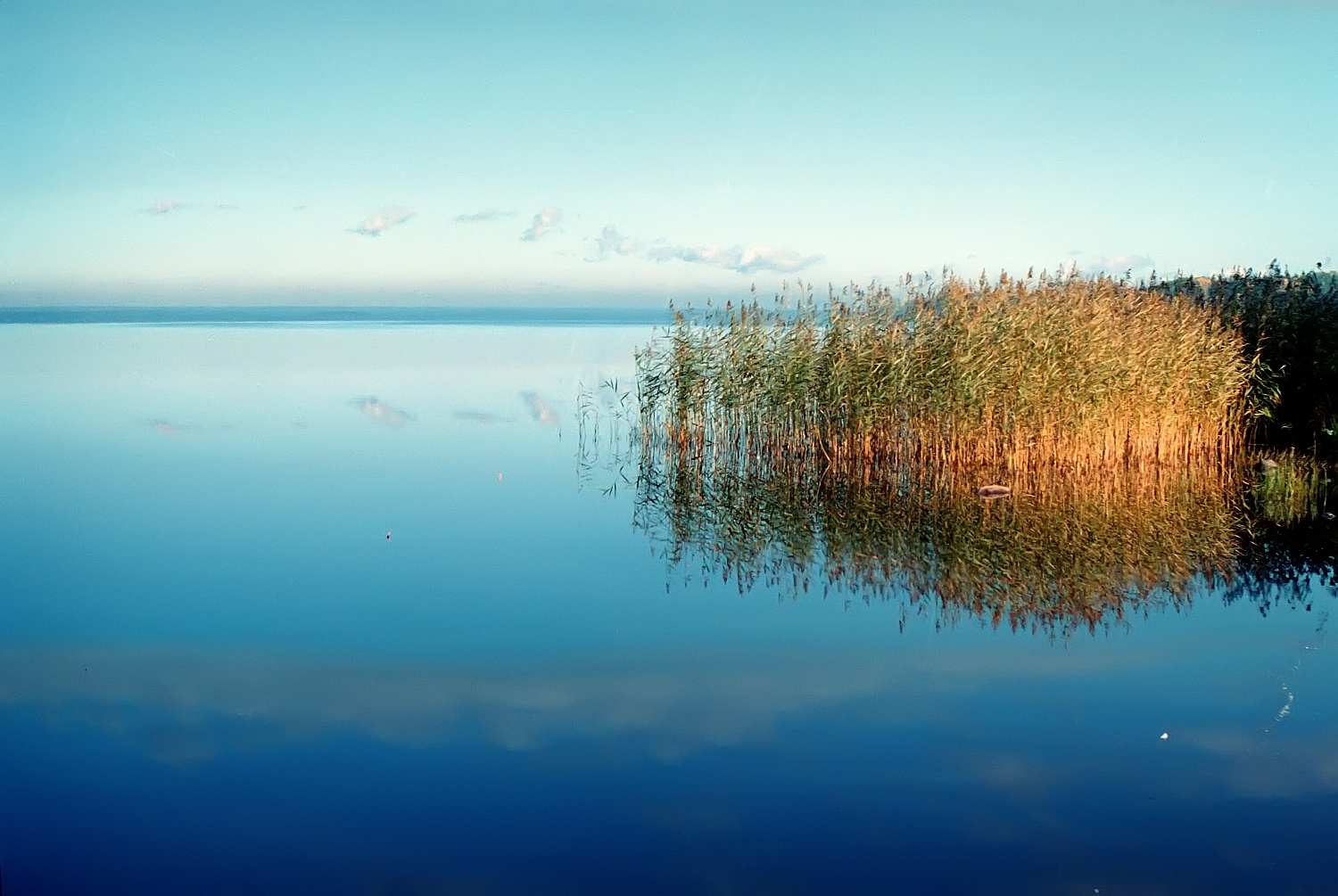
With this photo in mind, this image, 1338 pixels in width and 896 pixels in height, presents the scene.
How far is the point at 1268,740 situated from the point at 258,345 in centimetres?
4704

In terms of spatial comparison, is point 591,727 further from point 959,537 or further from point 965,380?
point 965,380

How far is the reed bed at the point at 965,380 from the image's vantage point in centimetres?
1412

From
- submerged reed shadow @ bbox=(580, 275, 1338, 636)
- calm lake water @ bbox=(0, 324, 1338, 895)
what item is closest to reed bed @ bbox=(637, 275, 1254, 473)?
submerged reed shadow @ bbox=(580, 275, 1338, 636)

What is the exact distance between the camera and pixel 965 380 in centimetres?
1395

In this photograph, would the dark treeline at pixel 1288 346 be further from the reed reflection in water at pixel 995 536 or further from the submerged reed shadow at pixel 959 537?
the submerged reed shadow at pixel 959 537

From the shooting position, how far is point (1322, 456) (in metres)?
15.4

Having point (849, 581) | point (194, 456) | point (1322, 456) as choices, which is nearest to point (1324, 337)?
point (1322, 456)

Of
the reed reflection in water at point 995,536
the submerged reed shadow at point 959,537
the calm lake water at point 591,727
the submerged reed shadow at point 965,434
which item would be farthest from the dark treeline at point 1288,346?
the calm lake water at point 591,727

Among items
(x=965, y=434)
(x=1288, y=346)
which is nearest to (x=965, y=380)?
(x=965, y=434)

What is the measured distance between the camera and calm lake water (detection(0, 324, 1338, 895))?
4.87m

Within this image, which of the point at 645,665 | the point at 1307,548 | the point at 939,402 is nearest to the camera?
the point at 645,665

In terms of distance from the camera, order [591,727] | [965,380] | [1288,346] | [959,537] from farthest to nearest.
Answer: [1288,346]
[965,380]
[959,537]
[591,727]

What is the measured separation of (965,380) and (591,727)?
8.71 meters

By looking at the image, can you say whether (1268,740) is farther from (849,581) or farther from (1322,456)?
(1322,456)
